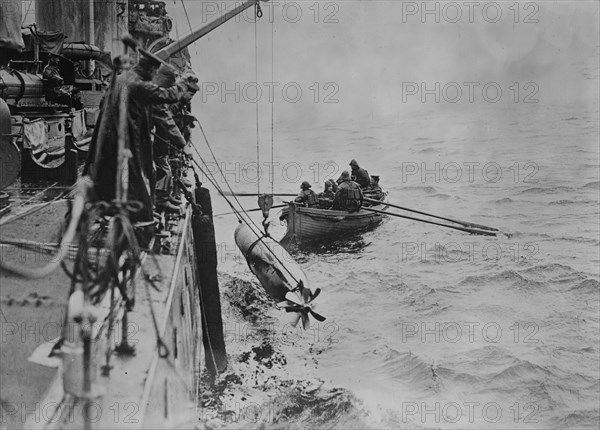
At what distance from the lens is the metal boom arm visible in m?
9.85

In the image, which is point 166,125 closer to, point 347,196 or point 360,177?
point 347,196

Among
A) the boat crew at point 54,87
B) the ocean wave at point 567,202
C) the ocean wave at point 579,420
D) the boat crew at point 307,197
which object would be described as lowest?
the ocean wave at point 579,420

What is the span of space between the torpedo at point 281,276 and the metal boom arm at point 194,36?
16.9 ft

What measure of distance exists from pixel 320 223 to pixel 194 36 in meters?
9.90

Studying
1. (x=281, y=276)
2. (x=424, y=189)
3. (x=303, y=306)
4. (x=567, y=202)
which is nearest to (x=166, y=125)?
(x=303, y=306)

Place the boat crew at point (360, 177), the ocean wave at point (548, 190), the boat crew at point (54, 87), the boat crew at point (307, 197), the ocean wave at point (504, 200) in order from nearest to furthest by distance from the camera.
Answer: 1. the boat crew at point (54, 87)
2. the boat crew at point (307, 197)
3. the boat crew at point (360, 177)
4. the ocean wave at point (504, 200)
5. the ocean wave at point (548, 190)

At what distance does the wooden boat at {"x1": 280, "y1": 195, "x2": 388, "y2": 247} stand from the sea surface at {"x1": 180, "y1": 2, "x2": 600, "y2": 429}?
1.66 ft

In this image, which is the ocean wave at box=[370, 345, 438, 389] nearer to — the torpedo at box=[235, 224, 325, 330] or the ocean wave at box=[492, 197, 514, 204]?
the torpedo at box=[235, 224, 325, 330]

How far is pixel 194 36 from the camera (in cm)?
1177

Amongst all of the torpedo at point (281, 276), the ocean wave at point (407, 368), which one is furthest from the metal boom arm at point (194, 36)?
the ocean wave at point (407, 368)

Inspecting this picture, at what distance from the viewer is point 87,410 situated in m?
3.95

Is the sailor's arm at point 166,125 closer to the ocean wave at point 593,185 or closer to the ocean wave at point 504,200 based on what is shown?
the ocean wave at point 504,200

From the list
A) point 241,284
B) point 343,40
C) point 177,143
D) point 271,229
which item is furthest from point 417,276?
point 343,40

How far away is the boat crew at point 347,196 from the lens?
20.6m
